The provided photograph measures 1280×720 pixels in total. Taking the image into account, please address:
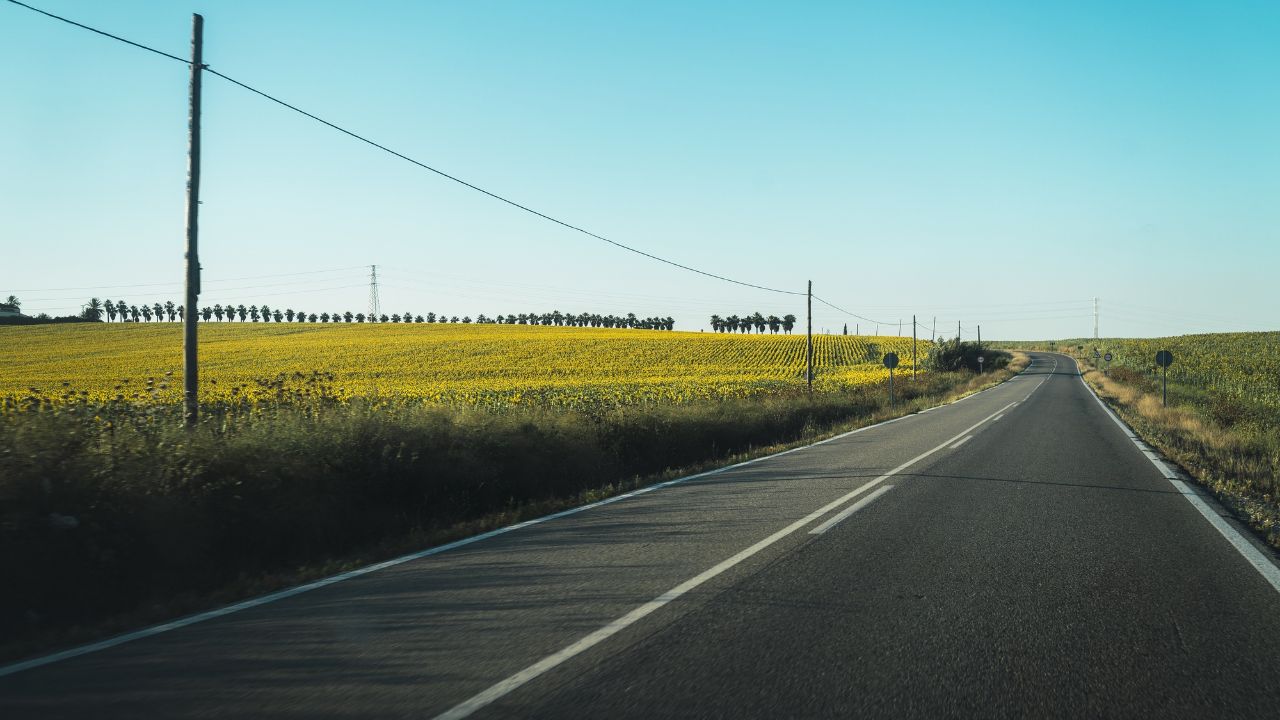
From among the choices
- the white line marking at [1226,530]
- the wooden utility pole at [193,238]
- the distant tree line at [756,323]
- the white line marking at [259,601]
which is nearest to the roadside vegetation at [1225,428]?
the white line marking at [1226,530]

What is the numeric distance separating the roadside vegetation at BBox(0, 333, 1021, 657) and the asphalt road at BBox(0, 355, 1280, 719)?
1094 millimetres

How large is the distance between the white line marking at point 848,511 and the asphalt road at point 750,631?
0.08m

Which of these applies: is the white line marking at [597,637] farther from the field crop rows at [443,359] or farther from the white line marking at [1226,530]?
the field crop rows at [443,359]

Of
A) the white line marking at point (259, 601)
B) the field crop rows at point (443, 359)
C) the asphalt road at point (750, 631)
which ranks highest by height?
the field crop rows at point (443, 359)

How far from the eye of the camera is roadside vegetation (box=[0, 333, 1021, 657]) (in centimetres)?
507

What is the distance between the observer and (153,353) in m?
47.7

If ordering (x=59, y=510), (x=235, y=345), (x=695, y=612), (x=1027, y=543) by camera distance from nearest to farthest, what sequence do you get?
(x=695, y=612) → (x=59, y=510) → (x=1027, y=543) → (x=235, y=345)

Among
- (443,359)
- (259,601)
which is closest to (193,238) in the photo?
(259,601)

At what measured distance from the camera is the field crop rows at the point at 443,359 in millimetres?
36438

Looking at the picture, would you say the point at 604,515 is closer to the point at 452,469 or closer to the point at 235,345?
the point at 452,469

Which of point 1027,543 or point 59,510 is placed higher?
point 59,510

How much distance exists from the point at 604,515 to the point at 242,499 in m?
3.48

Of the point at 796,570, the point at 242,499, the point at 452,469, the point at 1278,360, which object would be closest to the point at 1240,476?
the point at 796,570

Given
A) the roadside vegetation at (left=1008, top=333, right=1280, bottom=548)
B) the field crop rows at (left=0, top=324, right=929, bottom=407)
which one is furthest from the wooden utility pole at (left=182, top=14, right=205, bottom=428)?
the field crop rows at (left=0, top=324, right=929, bottom=407)
